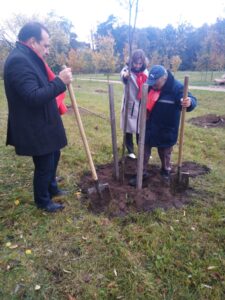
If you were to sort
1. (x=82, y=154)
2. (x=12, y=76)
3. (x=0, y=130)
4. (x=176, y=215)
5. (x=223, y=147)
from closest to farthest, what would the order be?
(x=12, y=76) < (x=176, y=215) < (x=82, y=154) < (x=223, y=147) < (x=0, y=130)

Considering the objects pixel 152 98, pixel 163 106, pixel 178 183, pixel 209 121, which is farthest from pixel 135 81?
pixel 209 121

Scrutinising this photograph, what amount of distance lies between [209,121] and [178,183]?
509 centimetres

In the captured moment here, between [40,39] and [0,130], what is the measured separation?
4973 millimetres

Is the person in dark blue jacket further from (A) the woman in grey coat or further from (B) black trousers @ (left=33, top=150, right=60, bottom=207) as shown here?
(B) black trousers @ (left=33, top=150, right=60, bottom=207)

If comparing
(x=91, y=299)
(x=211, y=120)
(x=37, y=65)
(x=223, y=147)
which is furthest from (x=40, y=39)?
(x=211, y=120)

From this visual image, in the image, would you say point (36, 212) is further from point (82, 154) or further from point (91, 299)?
point (82, 154)

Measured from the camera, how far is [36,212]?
319cm

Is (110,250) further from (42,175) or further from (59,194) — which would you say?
(59,194)

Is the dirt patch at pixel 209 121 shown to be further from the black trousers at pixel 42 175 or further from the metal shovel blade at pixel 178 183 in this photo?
the black trousers at pixel 42 175

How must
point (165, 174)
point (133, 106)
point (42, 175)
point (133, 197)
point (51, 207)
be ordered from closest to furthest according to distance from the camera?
1. point (42, 175)
2. point (51, 207)
3. point (133, 197)
4. point (165, 174)
5. point (133, 106)

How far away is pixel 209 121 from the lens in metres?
8.12

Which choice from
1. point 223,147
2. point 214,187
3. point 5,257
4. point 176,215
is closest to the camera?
point 5,257

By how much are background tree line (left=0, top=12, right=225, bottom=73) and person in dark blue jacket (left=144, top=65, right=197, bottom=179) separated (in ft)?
47.3

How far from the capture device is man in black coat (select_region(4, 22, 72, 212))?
235 cm
